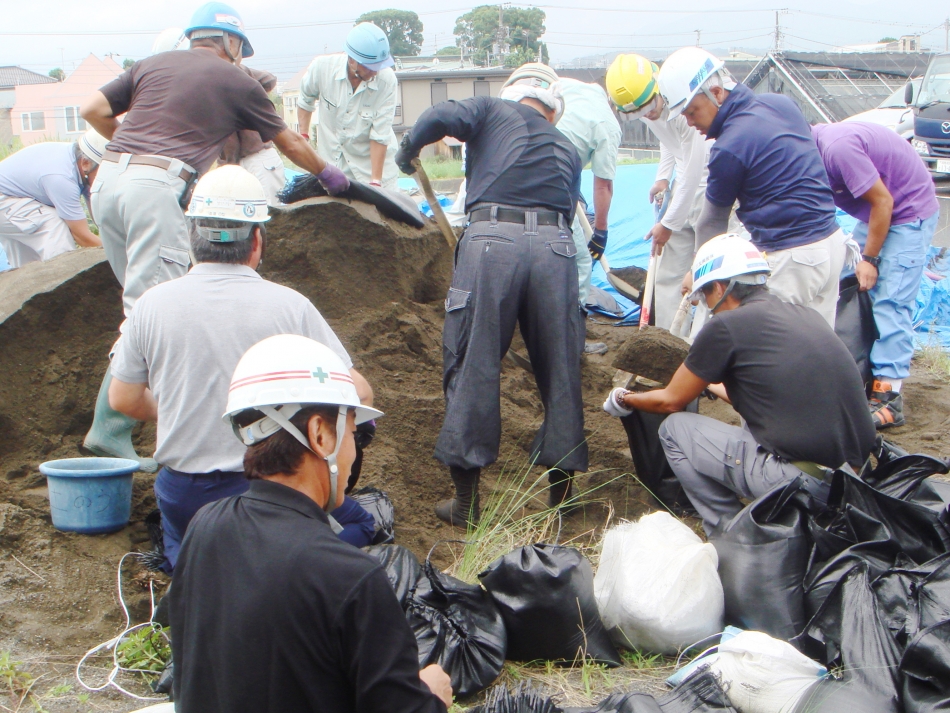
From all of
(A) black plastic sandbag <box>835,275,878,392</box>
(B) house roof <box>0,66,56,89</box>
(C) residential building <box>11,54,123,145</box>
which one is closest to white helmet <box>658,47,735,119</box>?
(A) black plastic sandbag <box>835,275,878,392</box>

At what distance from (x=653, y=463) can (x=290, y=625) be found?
110 inches

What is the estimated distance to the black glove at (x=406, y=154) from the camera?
12.4 feet

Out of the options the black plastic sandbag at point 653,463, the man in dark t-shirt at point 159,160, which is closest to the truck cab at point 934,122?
the black plastic sandbag at point 653,463

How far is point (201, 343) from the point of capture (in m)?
2.52

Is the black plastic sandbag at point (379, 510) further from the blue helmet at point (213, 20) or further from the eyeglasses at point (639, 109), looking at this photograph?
the eyeglasses at point (639, 109)

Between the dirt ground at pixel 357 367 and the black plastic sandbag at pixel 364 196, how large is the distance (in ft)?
0.33

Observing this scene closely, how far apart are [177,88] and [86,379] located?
1422mm

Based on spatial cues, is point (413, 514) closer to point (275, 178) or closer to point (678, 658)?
point (678, 658)

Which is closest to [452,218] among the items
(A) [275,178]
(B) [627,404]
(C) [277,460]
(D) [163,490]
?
(A) [275,178]

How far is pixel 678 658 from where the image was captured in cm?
286

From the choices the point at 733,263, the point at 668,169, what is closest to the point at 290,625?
the point at 733,263

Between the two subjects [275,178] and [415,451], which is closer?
[415,451]

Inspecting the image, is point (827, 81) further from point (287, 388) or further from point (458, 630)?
point (287, 388)

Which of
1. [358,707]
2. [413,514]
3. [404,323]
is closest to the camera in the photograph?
[358,707]
